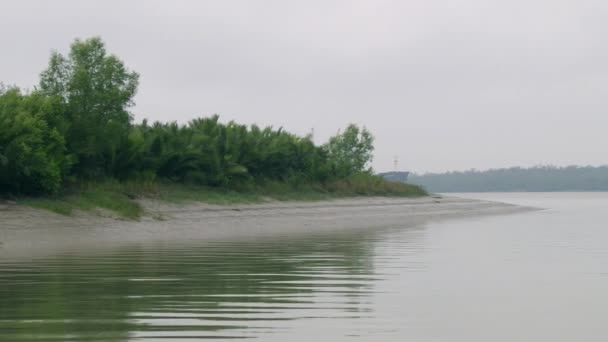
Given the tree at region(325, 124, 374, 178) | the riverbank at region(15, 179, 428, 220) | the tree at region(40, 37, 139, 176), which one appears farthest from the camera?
the tree at region(325, 124, 374, 178)

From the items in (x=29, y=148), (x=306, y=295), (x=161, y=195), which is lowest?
(x=306, y=295)

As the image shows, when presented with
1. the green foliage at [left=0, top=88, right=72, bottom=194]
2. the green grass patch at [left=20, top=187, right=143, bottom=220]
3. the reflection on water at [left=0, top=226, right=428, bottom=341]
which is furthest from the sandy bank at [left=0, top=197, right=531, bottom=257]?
the reflection on water at [left=0, top=226, right=428, bottom=341]

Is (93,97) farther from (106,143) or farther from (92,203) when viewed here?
(92,203)

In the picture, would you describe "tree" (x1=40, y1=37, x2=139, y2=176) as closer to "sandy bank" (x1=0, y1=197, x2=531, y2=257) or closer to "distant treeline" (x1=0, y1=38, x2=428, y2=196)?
"distant treeline" (x1=0, y1=38, x2=428, y2=196)

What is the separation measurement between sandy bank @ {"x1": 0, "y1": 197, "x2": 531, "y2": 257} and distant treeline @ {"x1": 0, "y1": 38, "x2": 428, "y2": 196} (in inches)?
62.1

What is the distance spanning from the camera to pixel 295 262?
14.3 meters

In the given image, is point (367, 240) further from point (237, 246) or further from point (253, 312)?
point (253, 312)

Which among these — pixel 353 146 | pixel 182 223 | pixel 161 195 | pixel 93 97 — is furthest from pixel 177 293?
pixel 353 146

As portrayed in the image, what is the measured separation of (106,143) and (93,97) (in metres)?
1.77

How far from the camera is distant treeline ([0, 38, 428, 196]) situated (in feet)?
70.6

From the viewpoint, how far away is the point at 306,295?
9906 millimetres

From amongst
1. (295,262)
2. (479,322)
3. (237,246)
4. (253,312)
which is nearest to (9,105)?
(237,246)

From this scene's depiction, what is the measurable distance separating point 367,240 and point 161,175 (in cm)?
1101

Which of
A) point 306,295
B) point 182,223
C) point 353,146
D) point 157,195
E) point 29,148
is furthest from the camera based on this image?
point 353,146
